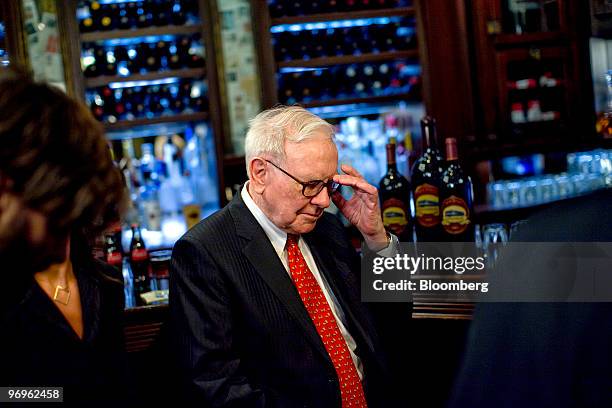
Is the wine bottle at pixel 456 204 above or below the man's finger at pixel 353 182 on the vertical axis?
below

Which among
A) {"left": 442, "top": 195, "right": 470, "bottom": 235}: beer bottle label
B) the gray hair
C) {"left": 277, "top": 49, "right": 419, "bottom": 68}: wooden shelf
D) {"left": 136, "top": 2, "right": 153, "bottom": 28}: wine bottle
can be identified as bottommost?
{"left": 442, "top": 195, "right": 470, "bottom": 235}: beer bottle label

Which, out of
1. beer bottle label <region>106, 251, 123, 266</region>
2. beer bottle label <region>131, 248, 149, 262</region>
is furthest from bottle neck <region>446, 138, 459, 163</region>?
beer bottle label <region>106, 251, 123, 266</region>

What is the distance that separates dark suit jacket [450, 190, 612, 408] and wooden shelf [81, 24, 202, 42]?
12.5 feet

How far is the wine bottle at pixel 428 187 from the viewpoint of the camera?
2939 millimetres

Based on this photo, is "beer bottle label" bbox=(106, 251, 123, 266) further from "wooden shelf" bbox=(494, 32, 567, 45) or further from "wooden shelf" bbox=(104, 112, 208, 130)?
"wooden shelf" bbox=(494, 32, 567, 45)

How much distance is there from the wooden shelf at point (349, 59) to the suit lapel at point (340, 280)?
2.16 meters

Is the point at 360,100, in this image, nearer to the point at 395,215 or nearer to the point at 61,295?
the point at 395,215

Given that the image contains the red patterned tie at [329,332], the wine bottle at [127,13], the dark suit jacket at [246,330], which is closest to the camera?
the dark suit jacket at [246,330]

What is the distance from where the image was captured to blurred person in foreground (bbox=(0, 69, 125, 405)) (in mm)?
1175

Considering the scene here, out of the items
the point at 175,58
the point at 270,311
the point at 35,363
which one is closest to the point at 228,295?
the point at 270,311

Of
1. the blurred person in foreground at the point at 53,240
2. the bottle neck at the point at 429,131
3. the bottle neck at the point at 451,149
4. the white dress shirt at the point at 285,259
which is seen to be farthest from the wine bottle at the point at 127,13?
the blurred person in foreground at the point at 53,240

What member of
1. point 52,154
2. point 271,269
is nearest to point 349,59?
point 271,269

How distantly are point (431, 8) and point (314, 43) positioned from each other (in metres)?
0.73

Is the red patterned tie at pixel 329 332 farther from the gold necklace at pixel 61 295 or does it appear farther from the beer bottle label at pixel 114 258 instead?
the beer bottle label at pixel 114 258
